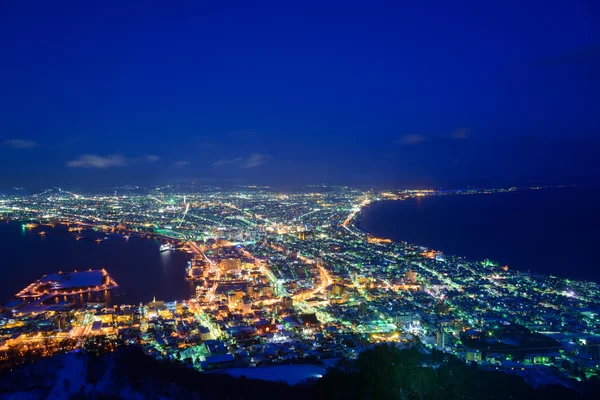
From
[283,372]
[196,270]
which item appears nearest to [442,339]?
[283,372]

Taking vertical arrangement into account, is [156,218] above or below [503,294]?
above

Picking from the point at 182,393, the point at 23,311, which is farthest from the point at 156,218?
the point at 182,393

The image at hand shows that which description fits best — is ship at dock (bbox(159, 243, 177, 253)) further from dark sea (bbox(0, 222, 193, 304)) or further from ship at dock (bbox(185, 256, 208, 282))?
ship at dock (bbox(185, 256, 208, 282))

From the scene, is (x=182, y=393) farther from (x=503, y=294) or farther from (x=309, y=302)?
(x=503, y=294)

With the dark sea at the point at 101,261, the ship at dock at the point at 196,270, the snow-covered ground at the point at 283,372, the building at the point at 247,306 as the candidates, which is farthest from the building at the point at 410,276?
the snow-covered ground at the point at 283,372

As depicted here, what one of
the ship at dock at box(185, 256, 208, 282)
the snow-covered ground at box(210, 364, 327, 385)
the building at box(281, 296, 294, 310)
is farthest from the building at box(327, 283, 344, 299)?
the snow-covered ground at box(210, 364, 327, 385)

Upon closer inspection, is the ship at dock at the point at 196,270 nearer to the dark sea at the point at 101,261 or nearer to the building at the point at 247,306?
the dark sea at the point at 101,261

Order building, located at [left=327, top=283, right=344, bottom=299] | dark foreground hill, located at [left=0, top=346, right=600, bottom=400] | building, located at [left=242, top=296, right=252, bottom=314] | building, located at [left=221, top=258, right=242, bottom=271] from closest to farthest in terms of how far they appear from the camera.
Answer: dark foreground hill, located at [left=0, top=346, right=600, bottom=400]
building, located at [left=242, top=296, right=252, bottom=314]
building, located at [left=327, top=283, right=344, bottom=299]
building, located at [left=221, top=258, right=242, bottom=271]
